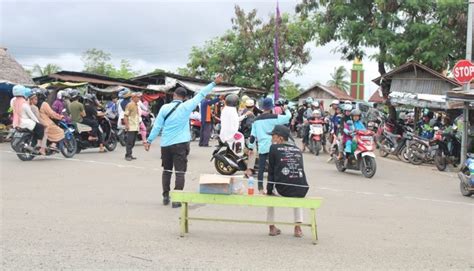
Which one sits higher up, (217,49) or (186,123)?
(217,49)

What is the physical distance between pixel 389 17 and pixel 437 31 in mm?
2062

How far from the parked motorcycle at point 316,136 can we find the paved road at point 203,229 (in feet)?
16.9

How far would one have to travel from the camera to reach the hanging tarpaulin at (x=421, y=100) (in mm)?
15677

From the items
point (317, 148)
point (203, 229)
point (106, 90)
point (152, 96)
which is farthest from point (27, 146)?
point (152, 96)

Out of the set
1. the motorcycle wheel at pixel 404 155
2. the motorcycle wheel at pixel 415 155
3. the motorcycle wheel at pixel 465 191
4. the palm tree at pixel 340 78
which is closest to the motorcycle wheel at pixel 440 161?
the motorcycle wheel at pixel 415 155

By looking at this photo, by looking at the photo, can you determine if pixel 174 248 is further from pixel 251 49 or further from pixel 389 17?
pixel 251 49

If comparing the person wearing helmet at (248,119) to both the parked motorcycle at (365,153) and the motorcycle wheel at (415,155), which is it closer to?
the parked motorcycle at (365,153)

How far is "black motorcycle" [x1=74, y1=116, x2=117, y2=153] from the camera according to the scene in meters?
14.2

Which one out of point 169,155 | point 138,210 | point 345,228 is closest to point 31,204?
point 138,210

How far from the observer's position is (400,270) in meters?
5.09

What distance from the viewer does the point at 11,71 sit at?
20.4m

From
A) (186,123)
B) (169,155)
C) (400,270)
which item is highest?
(186,123)

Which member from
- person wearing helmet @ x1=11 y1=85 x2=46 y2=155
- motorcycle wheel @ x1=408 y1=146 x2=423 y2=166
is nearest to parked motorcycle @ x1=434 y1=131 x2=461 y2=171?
motorcycle wheel @ x1=408 y1=146 x2=423 y2=166

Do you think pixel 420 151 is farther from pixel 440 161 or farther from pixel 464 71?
pixel 464 71
